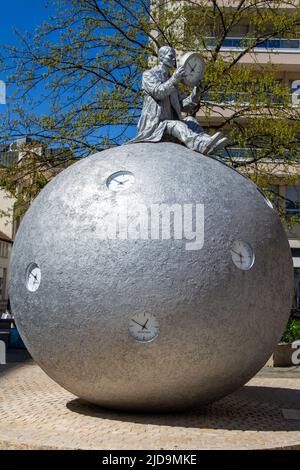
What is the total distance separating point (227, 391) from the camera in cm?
753

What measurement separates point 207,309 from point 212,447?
1.46 meters

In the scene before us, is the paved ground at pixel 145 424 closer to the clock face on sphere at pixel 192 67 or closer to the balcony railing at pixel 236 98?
the clock face on sphere at pixel 192 67

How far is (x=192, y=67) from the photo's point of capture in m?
8.69

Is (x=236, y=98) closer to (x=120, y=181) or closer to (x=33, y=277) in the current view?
A: (x=120, y=181)

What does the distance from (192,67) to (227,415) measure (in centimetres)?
481

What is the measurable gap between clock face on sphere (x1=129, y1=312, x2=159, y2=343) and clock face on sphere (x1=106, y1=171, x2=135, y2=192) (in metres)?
1.56

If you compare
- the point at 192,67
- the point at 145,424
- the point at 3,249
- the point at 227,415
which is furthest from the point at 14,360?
the point at 3,249

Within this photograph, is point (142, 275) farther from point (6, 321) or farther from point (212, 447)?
point (6, 321)

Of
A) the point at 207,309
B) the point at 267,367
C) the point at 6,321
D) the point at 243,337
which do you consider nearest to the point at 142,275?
the point at 207,309

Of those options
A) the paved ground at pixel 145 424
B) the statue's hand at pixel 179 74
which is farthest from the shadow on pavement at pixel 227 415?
the statue's hand at pixel 179 74

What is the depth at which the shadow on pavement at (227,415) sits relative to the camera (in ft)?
23.2

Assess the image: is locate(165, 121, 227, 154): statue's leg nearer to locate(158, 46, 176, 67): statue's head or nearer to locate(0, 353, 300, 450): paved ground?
locate(158, 46, 176, 67): statue's head

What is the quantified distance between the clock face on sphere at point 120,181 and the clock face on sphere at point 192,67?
6.82 feet

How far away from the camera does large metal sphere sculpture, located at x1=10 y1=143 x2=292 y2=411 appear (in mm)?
6668
